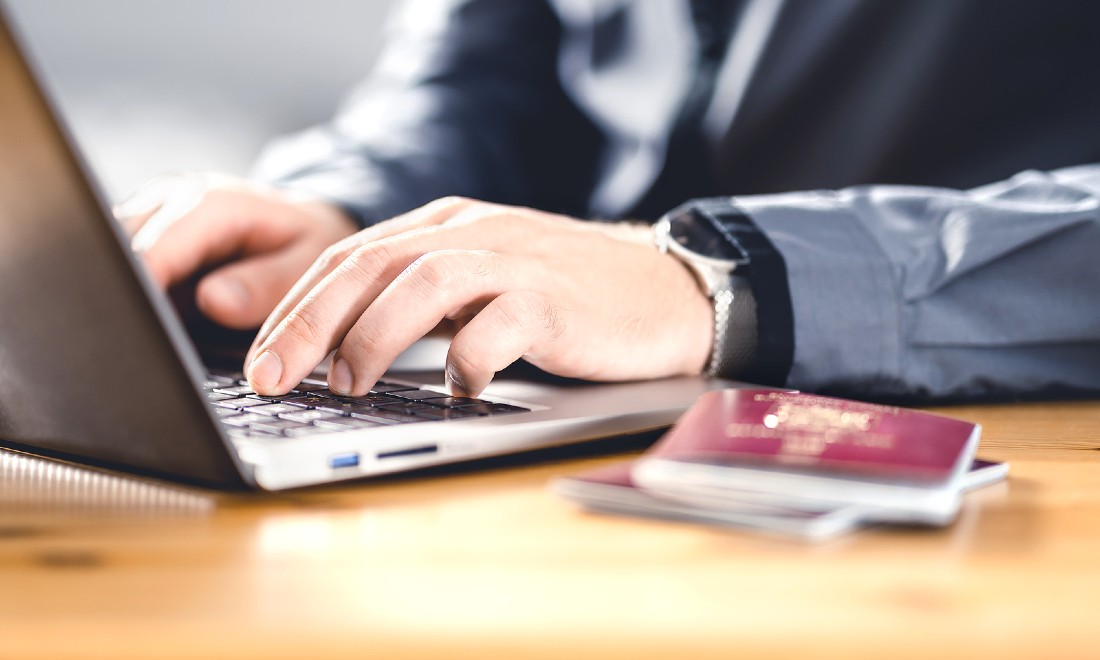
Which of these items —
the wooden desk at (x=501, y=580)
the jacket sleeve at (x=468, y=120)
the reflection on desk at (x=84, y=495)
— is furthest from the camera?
the jacket sleeve at (x=468, y=120)

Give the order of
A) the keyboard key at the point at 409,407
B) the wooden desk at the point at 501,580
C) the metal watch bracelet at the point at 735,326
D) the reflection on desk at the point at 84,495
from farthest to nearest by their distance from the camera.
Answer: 1. the metal watch bracelet at the point at 735,326
2. the keyboard key at the point at 409,407
3. the reflection on desk at the point at 84,495
4. the wooden desk at the point at 501,580

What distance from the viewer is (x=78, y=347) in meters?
0.47

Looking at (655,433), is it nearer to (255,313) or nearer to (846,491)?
(846,491)

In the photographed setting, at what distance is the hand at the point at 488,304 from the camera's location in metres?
0.60

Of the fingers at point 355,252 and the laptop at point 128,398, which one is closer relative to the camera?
the laptop at point 128,398

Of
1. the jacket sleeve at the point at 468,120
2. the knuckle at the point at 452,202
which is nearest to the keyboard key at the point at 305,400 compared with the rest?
the knuckle at the point at 452,202

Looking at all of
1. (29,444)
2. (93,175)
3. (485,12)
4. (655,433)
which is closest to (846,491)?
(655,433)

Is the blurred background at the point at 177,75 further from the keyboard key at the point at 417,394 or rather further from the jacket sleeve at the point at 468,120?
the keyboard key at the point at 417,394

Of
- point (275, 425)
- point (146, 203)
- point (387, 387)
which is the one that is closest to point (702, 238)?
point (387, 387)

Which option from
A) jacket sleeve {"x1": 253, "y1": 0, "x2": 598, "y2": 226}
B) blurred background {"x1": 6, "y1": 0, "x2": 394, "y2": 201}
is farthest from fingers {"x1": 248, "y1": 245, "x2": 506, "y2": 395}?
blurred background {"x1": 6, "y1": 0, "x2": 394, "y2": 201}

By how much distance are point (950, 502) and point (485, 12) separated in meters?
1.38

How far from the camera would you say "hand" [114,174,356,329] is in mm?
867

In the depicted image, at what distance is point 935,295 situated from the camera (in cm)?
81

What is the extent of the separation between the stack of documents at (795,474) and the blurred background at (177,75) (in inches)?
72.0
